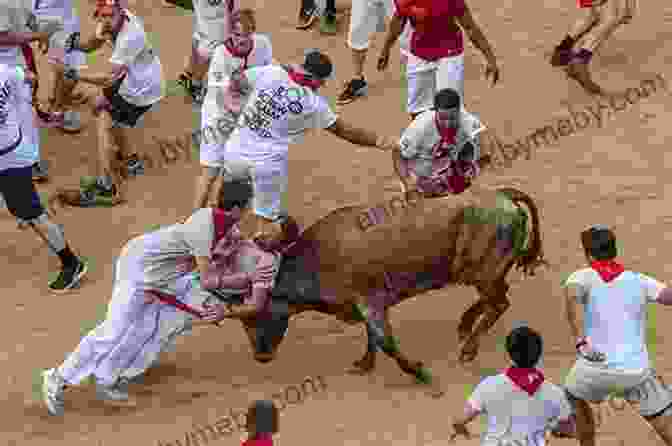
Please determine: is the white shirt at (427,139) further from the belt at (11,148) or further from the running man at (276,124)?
the belt at (11,148)

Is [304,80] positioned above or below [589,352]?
above

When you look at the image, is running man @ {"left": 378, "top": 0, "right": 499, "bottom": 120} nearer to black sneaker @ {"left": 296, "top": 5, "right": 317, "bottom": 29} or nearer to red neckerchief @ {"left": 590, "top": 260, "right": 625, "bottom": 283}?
red neckerchief @ {"left": 590, "top": 260, "right": 625, "bottom": 283}

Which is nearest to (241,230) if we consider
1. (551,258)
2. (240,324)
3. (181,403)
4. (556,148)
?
(240,324)

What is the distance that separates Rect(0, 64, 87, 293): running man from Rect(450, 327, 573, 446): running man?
459 centimetres

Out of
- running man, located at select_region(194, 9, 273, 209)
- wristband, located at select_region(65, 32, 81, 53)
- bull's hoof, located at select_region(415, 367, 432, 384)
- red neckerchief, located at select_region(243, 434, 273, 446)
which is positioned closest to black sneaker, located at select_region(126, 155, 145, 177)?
wristband, located at select_region(65, 32, 81, 53)

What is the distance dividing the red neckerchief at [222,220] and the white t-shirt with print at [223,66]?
2.11m

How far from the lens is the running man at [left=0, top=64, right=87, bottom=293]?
Result: 12078mm

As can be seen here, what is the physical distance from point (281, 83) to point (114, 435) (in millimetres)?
2940

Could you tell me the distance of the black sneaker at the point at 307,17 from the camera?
1669cm

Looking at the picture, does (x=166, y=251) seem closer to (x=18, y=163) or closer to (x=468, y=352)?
(x=18, y=163)

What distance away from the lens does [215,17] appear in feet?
47.7

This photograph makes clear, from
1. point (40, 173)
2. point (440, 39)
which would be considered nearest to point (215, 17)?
point (40, 173)

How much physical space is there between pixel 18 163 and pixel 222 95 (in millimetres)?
1751

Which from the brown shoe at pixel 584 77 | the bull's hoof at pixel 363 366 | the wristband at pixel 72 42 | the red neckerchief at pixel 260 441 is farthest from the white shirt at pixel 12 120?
the brown shoe at pixel 584 77
